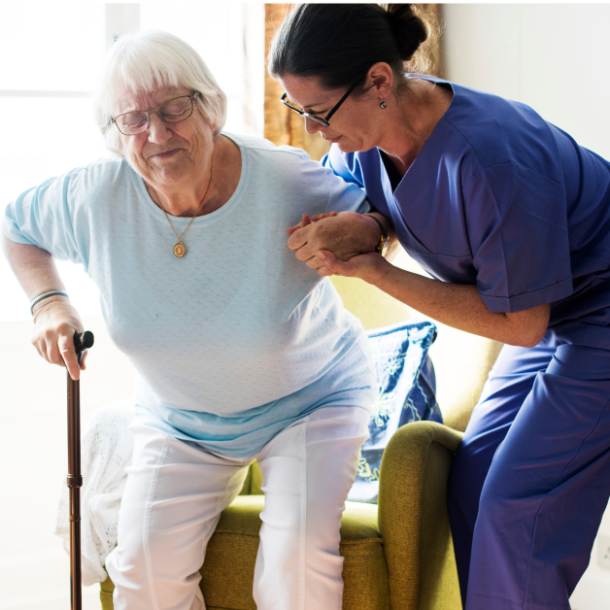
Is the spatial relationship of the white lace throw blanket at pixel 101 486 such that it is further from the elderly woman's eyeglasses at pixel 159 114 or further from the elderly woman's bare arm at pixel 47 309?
the elderly woman's eyeglasses at pixel 159 114

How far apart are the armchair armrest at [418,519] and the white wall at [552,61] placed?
1.00 m

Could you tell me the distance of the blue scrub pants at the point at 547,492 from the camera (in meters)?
1.21

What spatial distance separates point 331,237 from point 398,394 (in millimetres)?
705

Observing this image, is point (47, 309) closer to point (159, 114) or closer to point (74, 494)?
point (74, 494)

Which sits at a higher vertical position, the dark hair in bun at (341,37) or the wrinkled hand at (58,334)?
the dark hair in bun at (341,37)

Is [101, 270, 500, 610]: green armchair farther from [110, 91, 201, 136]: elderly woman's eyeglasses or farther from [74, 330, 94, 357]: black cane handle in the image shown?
[110, 91, 201, 136]: elderly woman's eyeglasses

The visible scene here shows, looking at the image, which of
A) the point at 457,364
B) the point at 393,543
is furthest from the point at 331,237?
the point at 457,364

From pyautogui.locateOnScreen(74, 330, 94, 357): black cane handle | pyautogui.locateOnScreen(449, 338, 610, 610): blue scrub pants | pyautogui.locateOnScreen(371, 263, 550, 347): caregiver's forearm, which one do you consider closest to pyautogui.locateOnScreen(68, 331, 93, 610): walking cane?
pyautogui.locateOnScreen(74, 330, 94, 357): black cane handle

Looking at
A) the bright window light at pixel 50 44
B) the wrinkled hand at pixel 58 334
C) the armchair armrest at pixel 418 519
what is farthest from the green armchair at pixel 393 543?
the bright window light at pixel 50 44

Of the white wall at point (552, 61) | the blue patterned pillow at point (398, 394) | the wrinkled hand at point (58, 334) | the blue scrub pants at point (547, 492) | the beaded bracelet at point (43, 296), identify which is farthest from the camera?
the white wall at point (552, 61)

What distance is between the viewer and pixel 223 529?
1.45 meters

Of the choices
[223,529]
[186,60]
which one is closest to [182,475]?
[223,529]

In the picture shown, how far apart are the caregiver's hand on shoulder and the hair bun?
0.33 metres

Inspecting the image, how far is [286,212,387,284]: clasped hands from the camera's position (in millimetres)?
1229
